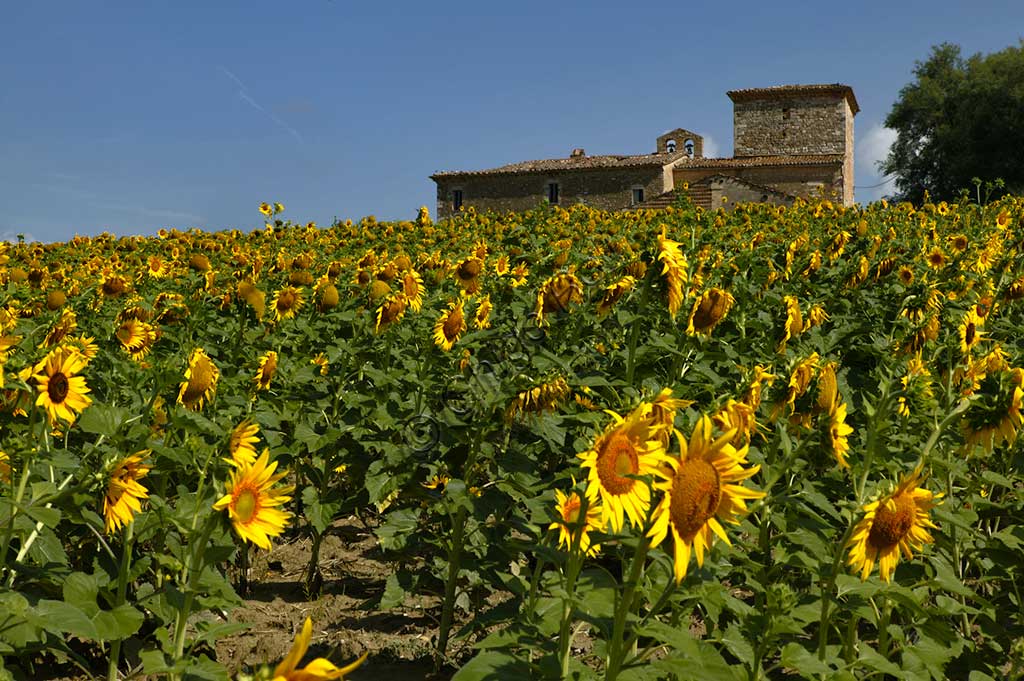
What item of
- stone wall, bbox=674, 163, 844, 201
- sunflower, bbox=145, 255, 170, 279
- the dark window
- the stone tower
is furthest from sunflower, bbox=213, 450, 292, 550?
the stone tower

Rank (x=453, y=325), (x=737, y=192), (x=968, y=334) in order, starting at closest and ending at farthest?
1. (x=453, y=325)
2. (x=968, y=334)
3. (x=737, y=192)

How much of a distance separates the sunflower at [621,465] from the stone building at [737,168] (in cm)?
3938

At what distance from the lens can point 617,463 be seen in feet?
7.16

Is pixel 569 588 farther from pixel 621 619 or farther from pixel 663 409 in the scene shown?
pixel 663 409

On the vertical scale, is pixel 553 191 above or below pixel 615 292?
above

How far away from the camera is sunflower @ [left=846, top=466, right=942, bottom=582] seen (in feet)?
8.53

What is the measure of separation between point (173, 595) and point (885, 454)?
8.29 feet

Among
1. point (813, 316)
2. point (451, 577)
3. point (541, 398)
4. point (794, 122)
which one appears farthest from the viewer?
point (794, 122)

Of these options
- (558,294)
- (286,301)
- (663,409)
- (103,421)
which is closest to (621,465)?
(663,409)

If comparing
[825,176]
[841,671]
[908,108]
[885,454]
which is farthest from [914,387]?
[908,108]

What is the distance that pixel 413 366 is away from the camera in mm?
4707

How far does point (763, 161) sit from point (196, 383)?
43934mm

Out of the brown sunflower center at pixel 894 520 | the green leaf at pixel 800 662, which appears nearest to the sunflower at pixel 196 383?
the green leaf at pixel 800 662

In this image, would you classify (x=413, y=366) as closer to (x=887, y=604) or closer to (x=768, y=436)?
(x=768, y=436)
